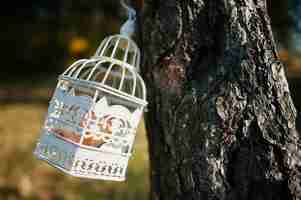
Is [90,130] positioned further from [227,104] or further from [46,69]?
[46,69]

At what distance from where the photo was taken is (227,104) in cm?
98

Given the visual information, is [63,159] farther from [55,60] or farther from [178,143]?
[55,60]

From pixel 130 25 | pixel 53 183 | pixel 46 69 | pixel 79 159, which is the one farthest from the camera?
pixel 46 69

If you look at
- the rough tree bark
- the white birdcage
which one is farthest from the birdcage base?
the rough tree bark

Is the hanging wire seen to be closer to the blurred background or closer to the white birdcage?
the white birdcage

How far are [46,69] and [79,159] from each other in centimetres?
483

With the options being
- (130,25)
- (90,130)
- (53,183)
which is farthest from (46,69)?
(90,130)

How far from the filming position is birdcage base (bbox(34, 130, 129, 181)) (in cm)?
98

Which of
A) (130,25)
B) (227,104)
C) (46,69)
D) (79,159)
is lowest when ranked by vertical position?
(79,159)

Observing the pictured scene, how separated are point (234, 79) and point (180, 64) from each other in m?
0.11

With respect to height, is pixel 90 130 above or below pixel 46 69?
below

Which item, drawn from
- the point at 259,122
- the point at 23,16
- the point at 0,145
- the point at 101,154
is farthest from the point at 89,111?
the point at 23,16

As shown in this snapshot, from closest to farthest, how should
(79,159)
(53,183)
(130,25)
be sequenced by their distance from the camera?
(79,159) < (130,25) < (53,183)

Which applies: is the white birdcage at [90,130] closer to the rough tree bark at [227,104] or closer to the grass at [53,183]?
the rough tree bark at [227,104]
